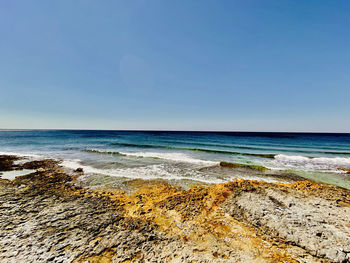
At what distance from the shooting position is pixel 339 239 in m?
4.02

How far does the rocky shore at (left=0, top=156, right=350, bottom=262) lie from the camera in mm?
3621

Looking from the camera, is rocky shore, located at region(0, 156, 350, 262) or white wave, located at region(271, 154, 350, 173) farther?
white wave, located at region(271, 154, 350, 173)

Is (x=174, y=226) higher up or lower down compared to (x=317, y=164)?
higher up

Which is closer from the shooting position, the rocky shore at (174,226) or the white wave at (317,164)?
the rocky shore at (174,226)

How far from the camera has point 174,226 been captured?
4688mm

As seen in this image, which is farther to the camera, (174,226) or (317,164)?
(317,164)

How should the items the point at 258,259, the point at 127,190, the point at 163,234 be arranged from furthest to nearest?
the point at 127,190 < the point at 163,234 < the point at 258,259

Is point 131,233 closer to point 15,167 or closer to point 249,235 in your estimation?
point 249,235

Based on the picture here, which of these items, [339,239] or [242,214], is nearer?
[339,239]

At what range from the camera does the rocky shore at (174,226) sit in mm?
3621

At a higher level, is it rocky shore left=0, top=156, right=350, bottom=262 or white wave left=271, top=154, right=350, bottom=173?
rocky shore left=0, top=156, right=350, bottom=262

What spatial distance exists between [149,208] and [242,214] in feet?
12.2

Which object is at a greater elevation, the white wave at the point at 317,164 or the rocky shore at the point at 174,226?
the rocky shore at the point at 174,226

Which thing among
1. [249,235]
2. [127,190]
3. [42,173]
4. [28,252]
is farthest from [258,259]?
[42,173]
